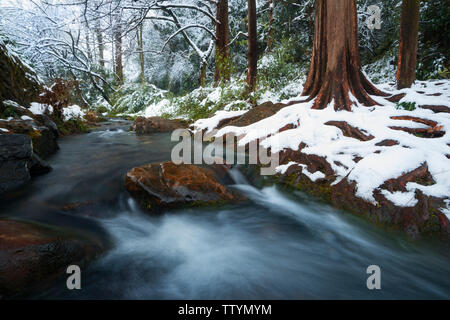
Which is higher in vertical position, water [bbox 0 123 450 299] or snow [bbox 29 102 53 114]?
snow [bbox 29 102 53 114]

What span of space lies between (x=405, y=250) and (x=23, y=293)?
3115 millimetres

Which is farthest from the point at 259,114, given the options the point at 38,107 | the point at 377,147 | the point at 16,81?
the point at 16,81

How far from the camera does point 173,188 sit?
3014 millimetres

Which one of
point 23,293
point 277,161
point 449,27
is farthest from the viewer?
point 449,27

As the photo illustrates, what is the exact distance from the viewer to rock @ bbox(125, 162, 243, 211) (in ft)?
9.67

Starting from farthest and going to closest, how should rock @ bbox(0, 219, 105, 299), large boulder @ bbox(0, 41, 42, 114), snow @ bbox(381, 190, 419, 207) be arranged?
large boulder @ bbox(0, 41, 42, 114), snow @ bbox(381, 190, 419, 207), rock @ bbox(0, 219, 105, 299)

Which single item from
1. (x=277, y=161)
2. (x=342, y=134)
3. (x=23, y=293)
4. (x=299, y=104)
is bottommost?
(x=23, y=293)

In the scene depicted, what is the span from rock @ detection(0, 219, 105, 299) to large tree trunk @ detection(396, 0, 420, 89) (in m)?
6.16

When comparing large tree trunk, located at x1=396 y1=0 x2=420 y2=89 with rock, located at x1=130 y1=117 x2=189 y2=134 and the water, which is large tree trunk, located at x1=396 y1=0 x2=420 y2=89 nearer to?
the water

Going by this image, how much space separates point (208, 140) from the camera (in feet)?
19.7

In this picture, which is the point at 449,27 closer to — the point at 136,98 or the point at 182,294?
the point at 182,294

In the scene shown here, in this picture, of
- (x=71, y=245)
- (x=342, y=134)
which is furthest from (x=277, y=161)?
(x=71, y=245)

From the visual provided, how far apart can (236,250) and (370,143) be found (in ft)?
7.32

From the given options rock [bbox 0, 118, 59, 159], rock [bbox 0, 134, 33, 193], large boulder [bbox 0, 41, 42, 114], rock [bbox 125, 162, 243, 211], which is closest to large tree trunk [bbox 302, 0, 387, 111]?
rock [bbox 125, 162, 243, 211]
